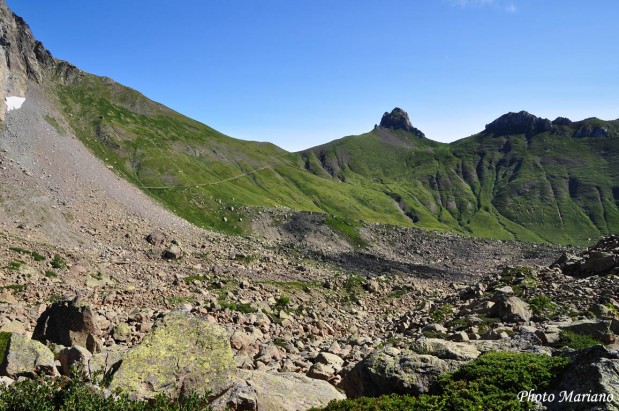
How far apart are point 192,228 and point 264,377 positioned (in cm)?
5860

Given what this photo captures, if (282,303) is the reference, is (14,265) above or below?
above

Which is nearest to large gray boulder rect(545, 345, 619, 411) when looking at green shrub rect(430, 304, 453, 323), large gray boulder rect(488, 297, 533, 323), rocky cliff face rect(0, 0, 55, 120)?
large gray boulder rect(488, 297, 533, 323)

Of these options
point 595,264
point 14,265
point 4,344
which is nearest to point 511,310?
point 595,264

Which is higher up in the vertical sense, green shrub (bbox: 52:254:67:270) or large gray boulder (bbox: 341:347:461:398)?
large gray boulder (bbox: 341:347:461:398)

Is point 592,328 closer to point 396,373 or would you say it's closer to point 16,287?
point 396,373

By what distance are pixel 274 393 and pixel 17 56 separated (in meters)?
118

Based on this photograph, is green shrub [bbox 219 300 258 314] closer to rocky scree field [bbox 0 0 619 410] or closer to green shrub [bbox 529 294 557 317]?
rocky scree field [bbox 0 0 619 410]

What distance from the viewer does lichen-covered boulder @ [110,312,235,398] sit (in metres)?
13.8

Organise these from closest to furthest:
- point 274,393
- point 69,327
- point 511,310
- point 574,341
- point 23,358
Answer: point 274,393 → point 23,358 → point 69,327 → point 574,341 → point 511,310

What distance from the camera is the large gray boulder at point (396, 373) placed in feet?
47.7

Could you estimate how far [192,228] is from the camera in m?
70.9

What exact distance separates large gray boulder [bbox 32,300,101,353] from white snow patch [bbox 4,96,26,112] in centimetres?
8085

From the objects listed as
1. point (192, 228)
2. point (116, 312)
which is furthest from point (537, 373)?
point (192, 228)

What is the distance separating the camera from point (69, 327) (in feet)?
64.7
